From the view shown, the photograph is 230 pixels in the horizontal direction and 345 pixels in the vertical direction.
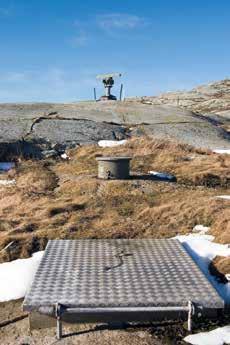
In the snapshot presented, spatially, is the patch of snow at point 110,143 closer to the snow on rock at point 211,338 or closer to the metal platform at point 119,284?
the metal platform at point 119,284

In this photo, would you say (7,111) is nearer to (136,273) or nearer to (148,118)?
(148,118)

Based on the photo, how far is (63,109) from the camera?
3238 centimetres

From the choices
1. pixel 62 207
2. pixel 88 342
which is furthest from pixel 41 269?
pixel 62 207

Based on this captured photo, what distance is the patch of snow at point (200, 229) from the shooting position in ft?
36.0

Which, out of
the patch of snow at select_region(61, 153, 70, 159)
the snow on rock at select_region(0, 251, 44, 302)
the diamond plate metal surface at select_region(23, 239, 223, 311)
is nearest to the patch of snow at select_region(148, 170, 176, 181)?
the patch of snow at select_region(61, 153, 70, 159)

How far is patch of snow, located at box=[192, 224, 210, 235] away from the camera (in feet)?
36.0

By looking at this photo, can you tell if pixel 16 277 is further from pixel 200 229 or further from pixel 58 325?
pixel 200 229

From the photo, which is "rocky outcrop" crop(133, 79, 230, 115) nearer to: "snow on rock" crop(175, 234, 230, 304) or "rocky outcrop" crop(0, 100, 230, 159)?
"rocky outcrop" crop(0, 100, 230, 159)

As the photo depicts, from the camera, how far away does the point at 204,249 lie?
986 centimetres

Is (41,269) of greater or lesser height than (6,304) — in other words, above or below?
above

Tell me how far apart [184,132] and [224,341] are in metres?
20.8

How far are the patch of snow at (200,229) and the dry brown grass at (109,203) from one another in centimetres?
15

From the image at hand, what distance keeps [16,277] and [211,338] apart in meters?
4.14

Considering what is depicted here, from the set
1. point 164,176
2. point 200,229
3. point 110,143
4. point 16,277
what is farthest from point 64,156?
point 16,277
